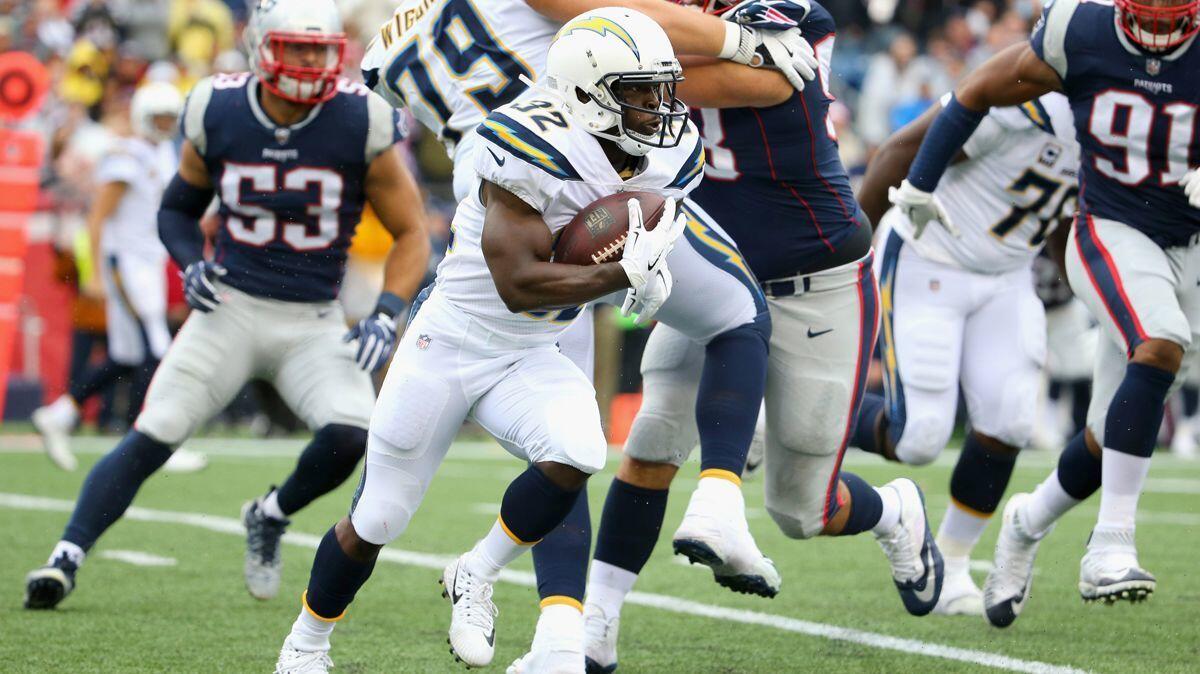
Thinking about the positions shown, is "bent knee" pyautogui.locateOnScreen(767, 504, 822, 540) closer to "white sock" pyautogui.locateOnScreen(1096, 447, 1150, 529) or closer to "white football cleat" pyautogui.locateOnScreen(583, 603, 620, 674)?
"white football cleat" pyautogui.locateOnScreen(583, 603, 620, 674)

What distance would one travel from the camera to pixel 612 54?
3.42 meters

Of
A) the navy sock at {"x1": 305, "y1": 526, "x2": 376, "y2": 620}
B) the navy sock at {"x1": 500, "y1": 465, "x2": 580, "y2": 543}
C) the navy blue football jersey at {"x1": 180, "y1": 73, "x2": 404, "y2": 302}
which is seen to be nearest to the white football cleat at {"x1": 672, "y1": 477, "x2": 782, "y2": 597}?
the navy sock at {"x1": 500, "y1": 465, "x2": 580, "y2": 543}

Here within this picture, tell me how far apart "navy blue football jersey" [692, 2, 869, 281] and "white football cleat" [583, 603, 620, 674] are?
3.15ft

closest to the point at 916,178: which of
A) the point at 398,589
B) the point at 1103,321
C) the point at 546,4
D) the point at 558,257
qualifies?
the point at 1103,321

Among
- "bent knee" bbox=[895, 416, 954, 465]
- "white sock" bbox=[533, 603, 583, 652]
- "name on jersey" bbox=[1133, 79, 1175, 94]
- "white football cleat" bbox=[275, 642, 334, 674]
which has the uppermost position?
"name on jersey" bbox=[1133, 79, 1175, 94]

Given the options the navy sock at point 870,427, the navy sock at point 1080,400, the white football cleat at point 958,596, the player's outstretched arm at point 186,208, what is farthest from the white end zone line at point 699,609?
the navy sock at point 1080,400

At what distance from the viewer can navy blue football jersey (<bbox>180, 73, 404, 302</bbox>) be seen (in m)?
5.10

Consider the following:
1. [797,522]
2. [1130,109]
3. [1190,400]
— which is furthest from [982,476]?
[1190,400]

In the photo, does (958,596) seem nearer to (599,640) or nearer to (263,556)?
(599,640)

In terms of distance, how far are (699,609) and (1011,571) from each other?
938mm

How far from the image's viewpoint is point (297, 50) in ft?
16.6

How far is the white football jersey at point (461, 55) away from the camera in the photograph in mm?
4055

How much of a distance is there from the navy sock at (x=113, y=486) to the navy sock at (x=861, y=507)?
2.05m

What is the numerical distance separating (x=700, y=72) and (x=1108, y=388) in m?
1.67
